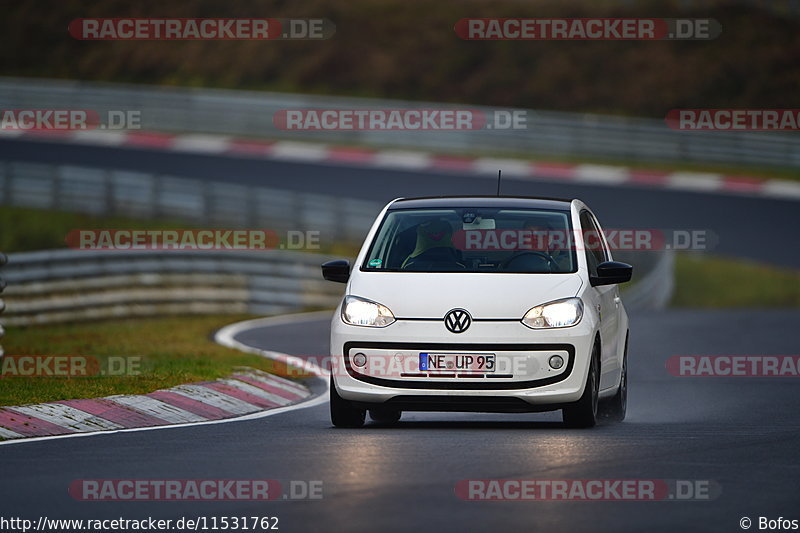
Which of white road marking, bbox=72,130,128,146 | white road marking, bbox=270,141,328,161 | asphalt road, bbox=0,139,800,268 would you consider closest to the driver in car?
asphalt road, bbox=0,139,800,268

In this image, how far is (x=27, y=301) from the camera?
76.7 ft

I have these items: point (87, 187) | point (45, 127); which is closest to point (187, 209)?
point (87, 187)

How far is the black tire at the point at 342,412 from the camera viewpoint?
1161 cm

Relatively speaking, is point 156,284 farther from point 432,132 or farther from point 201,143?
point 432,132

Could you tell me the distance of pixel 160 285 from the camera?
25578 mm

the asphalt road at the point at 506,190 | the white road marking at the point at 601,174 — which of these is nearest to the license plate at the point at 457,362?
the asphalt road at the point at 506,190

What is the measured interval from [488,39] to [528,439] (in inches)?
1819

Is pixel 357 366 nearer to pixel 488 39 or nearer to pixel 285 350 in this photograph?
pixel 285 350

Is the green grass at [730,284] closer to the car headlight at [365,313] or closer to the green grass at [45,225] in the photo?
the green grass at [45,225]

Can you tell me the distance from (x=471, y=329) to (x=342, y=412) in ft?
3.74

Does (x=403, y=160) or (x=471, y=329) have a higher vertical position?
(x=403, y=160)

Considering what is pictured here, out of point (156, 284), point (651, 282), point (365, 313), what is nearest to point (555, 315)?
point (365, 313)

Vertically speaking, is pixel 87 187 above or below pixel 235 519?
above

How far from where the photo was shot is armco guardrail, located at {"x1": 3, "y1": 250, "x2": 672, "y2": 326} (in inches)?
925
